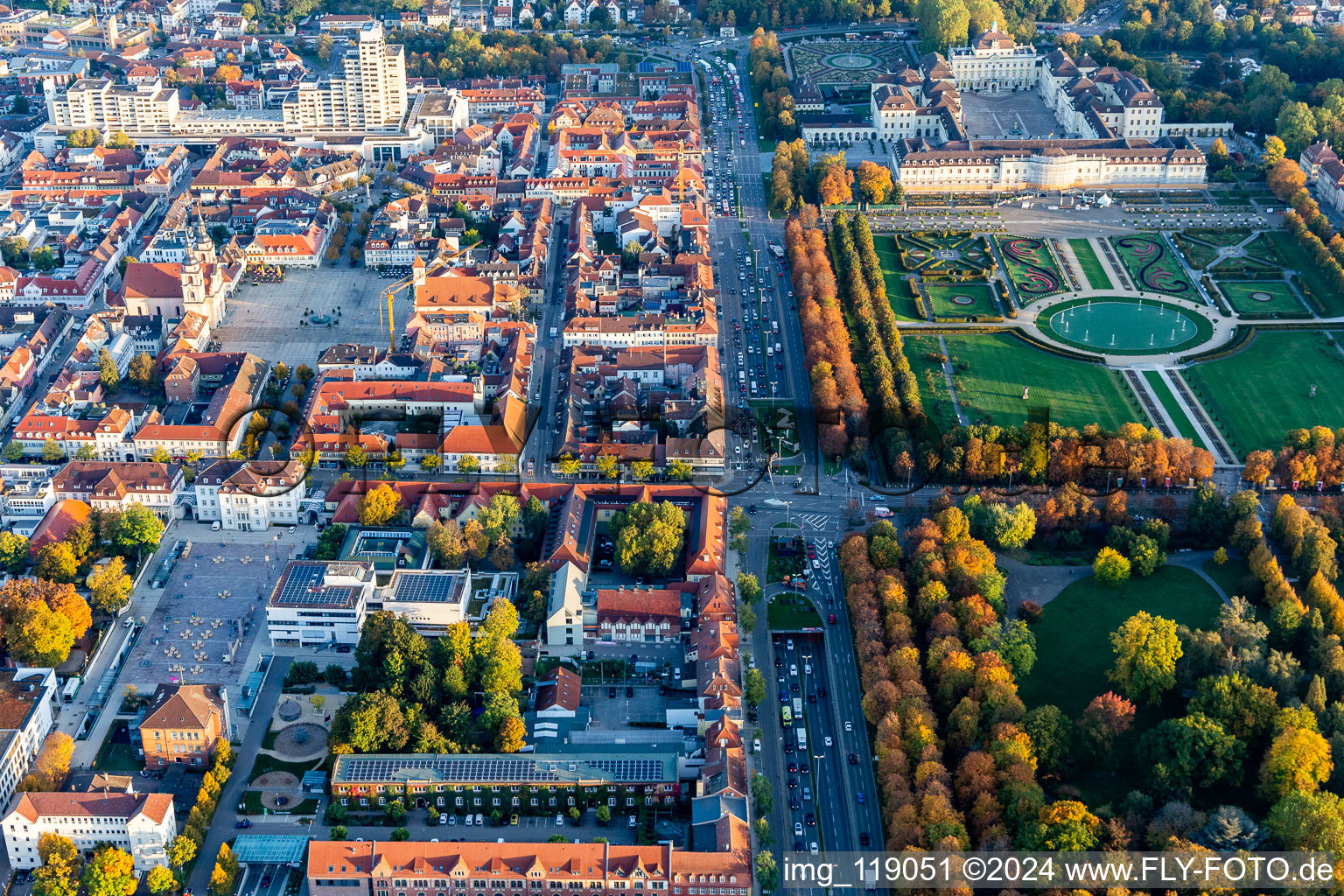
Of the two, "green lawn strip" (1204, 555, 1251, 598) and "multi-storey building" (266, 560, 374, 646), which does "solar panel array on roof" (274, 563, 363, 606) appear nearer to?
"multi-storey building" (266, 560, 374, 646)

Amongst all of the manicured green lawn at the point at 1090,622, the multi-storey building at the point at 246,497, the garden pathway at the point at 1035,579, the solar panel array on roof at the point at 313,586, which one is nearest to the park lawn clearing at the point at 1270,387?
the manicured green lawn at the point at 1090,622

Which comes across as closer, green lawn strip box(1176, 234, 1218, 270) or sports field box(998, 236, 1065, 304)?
sports field box(998, 236, 1065, 304)

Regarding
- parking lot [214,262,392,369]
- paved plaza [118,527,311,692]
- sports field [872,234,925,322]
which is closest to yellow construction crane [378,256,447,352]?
parking lot [214,262,392,369]

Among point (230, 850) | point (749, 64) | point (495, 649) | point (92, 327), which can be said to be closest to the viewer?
point (230, 850)

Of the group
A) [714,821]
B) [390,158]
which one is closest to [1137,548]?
[714,821]

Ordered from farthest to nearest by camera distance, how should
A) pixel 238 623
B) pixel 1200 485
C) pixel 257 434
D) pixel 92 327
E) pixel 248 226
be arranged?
pixel 248 226
pixel 92 327
pixel 257 434
pixel 1200 485
pixel 238 623

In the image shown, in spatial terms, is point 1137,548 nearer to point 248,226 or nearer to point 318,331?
point 318,331

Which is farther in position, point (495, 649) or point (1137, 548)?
point (1137, 548)
